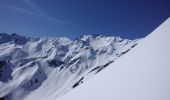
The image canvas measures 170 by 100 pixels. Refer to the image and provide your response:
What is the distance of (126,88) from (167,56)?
1.10 meters

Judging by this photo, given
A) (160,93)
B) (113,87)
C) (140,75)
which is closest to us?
(160,93)

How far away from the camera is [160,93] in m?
3.16

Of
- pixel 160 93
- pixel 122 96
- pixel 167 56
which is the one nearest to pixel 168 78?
pixel 160 93

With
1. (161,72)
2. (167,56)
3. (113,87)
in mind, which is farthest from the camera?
(113,87)

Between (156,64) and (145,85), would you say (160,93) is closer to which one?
(145,85)

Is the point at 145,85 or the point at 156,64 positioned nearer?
the point at 145,85

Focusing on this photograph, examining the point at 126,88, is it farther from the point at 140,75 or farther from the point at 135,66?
the point at 135,66

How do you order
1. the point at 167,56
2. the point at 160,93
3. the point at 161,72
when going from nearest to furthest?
the point at 160,93 < the point at 161,72 < the point at 167,56

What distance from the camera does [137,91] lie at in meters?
3.80

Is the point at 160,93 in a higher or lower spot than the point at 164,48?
lower

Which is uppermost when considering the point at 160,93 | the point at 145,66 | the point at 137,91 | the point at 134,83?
the point at 145,66

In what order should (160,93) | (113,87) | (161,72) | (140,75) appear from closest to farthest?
(160,93) < (161,72) < (140,75) < (113,87)

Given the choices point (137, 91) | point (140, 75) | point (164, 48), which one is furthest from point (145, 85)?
point (164, 48)

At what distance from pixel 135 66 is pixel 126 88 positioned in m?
0.95
